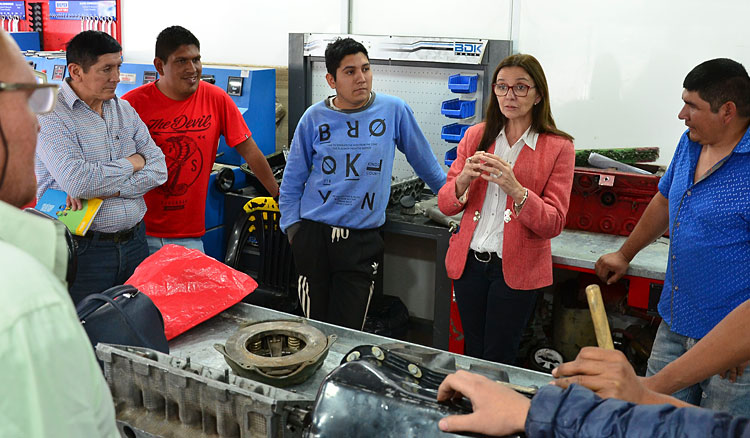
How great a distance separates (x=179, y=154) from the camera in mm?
3078

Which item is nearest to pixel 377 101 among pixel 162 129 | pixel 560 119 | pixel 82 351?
pixel 162 129

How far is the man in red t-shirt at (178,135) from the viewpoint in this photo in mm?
3076

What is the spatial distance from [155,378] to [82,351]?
871mm

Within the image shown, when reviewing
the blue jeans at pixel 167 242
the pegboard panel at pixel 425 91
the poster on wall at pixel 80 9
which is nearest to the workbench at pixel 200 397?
the blue jeans at pixel 167 242

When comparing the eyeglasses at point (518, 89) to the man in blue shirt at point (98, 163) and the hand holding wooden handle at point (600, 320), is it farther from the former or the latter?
the man in blue shirt at point (98, 163)

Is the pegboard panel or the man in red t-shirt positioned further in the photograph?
the pegboard panel

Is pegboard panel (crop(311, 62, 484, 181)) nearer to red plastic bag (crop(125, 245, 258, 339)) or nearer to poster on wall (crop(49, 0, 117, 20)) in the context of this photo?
red plastic bag (crop(125, 245, 258, 339))

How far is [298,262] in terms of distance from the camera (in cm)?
303

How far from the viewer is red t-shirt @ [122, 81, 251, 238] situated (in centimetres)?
308

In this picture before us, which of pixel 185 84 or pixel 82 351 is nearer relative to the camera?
pixel 82 351

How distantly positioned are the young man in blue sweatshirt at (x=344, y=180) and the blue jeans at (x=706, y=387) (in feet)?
4.18

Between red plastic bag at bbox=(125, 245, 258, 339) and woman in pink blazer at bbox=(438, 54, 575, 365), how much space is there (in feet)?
2.77

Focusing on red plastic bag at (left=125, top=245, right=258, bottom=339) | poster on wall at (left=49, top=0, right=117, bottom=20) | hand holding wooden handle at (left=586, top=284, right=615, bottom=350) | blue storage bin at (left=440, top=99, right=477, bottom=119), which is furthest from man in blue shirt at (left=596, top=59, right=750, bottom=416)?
poster on wall at (left=49, top=0, right=117, bottom=20)

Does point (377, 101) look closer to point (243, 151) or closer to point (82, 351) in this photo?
point (243, 151)
